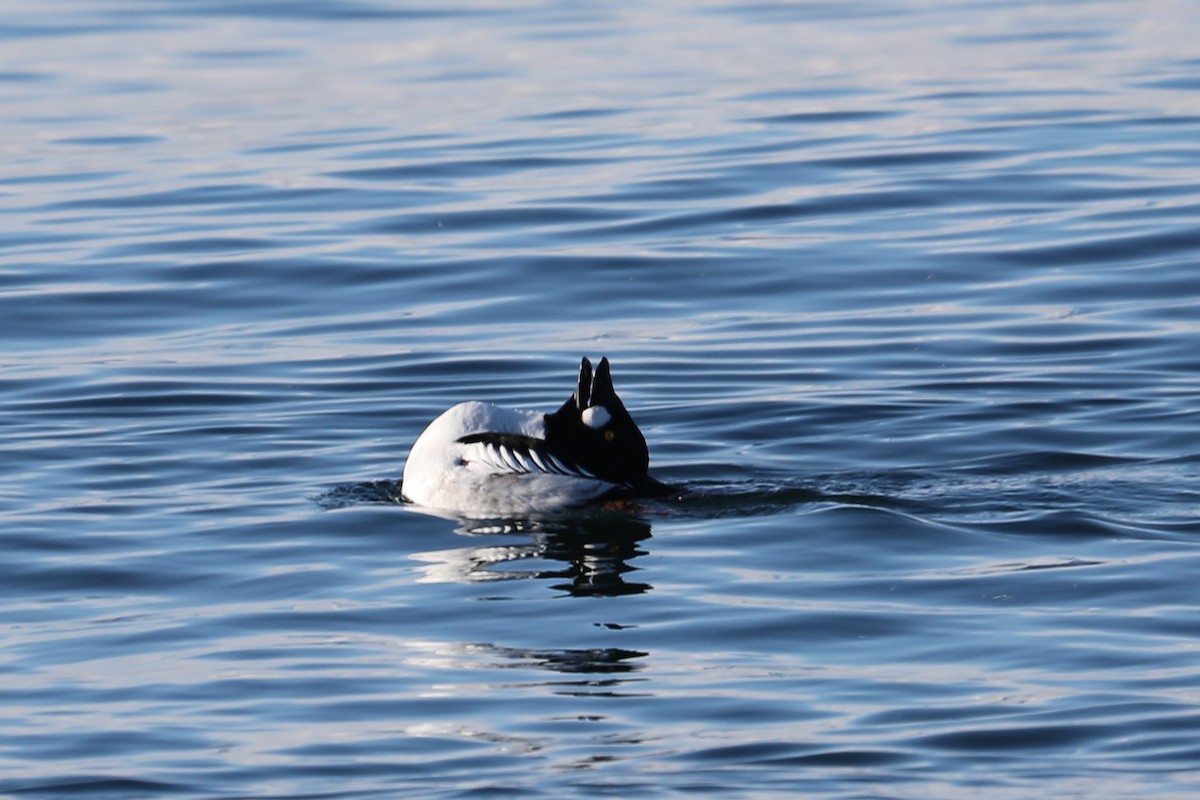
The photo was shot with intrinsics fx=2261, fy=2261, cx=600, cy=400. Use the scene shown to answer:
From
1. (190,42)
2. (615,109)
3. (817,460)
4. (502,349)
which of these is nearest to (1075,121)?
(615,109)

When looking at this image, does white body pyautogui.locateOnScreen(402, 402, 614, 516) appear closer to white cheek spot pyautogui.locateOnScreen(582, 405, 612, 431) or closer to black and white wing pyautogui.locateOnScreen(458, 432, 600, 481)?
black and white wing pyautogui.locateOnScreen(458, 432, 600, 481)

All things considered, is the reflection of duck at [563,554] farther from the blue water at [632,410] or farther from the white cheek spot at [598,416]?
the white cheek spot at [598,416]

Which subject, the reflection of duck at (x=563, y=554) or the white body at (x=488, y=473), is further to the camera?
the white body at (x=488, y=473)

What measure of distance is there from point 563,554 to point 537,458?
601mm

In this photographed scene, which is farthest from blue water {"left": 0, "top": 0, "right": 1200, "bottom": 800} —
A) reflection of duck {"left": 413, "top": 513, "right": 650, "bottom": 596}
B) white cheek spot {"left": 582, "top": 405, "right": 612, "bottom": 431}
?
white cheek spot {"left": 582, "top": 405, "right": 612, "bottom": 431}

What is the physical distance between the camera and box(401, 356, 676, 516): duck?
389 inches

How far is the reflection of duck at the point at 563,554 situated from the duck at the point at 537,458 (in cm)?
12

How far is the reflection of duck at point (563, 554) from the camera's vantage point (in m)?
9.05

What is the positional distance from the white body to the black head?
0.23 feet

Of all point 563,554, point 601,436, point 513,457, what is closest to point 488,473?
point 513,457

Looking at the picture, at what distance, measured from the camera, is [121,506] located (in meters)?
10.5

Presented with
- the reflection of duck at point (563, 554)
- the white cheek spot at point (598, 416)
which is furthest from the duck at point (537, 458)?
the reflection of duck at point (563, 554)

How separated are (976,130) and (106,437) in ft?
35.1

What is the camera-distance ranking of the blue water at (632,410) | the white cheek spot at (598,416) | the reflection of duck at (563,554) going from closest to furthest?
the blue water at (632,410), the reflection of duck at (563,554), the white cheek spot at (598,416)
